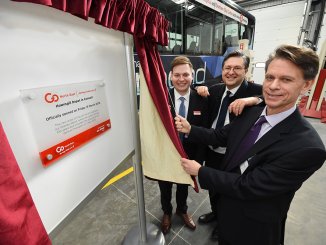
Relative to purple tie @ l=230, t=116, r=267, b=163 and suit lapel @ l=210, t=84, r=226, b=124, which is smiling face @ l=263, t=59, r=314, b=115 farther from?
suit lapel @ l=210, t=84, r=226, b=124

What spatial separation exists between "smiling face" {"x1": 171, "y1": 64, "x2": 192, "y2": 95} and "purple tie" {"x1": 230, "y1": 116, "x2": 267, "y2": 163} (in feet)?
2.22

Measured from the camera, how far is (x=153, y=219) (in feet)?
6.58

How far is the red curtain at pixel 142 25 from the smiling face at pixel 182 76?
0.37 m

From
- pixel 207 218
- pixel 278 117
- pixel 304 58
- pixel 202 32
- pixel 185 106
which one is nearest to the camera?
pixel 304 58

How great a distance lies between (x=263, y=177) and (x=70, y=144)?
894mm

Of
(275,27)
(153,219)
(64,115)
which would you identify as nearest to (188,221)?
(153,219)

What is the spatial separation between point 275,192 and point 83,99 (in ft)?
3.31

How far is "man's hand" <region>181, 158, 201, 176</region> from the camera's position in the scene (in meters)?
1.16

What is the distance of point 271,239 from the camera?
1062mm

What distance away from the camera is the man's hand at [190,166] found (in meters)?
1.16

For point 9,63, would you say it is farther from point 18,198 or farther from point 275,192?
point 275,192

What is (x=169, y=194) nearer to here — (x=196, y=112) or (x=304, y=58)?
(x=196, y=112)

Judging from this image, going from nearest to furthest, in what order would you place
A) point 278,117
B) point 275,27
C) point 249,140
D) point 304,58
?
point 304,58 < point 278,117 < point 249,140 < point 275,27

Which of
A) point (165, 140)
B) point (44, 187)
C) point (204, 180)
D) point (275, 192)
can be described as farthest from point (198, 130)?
point (44, 187)
